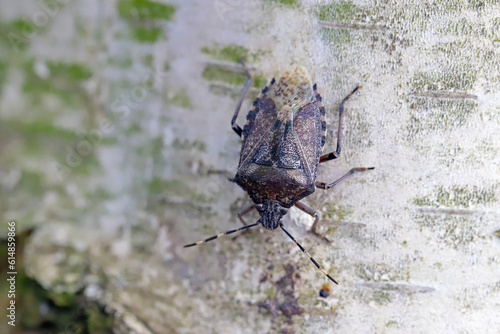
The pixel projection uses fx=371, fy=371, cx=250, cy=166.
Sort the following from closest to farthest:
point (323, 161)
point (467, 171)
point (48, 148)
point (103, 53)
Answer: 1. point (467, 171)
2. point (323, 161)
3. point (103, 53)
4. point (48, 148)

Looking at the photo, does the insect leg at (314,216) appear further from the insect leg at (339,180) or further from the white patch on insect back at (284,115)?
the white patch on insect back at (284,115)

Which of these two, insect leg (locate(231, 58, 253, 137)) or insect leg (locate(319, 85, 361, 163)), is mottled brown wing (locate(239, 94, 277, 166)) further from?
insect leg (locate(319, 85, 361, 163))

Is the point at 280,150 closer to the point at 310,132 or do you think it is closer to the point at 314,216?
the point at 310,132

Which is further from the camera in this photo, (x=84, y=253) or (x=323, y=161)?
(x=84, y=253)

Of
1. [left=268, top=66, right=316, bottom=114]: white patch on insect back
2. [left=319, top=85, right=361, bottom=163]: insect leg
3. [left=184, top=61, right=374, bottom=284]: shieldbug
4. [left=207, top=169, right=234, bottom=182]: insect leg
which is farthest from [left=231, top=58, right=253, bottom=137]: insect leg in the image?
[left=319, top=85, right=361, bottom=163]: insect leg

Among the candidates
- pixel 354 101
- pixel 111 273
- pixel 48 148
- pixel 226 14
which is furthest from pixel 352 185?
pixel 48 148

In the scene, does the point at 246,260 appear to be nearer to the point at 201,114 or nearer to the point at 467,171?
the point at 201,114

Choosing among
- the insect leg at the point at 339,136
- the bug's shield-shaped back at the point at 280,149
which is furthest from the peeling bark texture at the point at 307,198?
the bug's shield-shaped back at the point at 280,149
